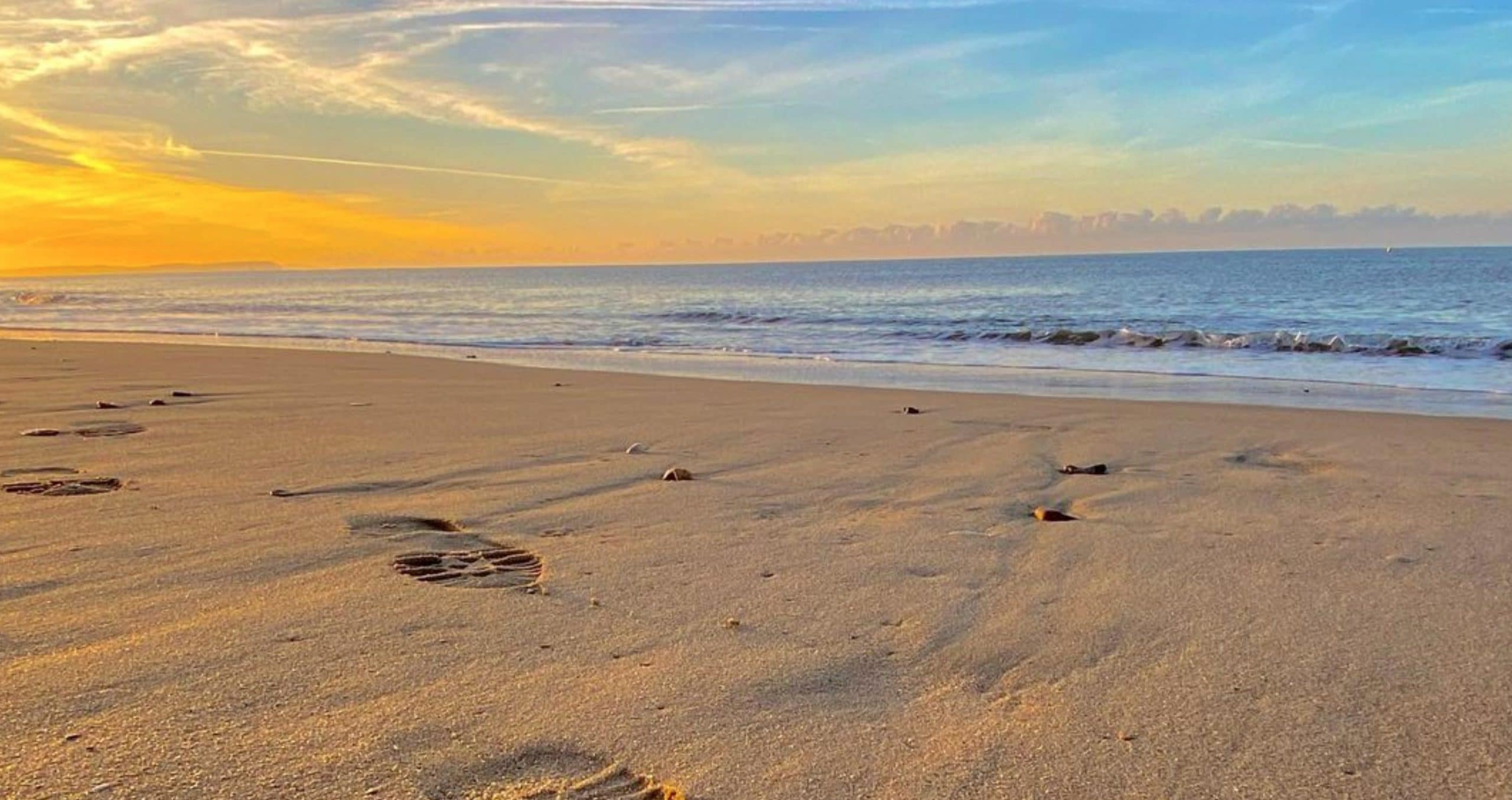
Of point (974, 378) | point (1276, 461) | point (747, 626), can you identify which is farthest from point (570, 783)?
point (974, 378)

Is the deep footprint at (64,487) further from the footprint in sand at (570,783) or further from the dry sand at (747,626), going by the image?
the footprint in sand at (570,783)

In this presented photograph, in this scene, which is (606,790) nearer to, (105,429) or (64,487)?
(64,487)

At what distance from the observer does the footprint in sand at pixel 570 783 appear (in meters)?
1.73

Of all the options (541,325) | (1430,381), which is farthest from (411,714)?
(541,325)

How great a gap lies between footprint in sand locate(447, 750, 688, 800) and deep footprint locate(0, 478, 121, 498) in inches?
116

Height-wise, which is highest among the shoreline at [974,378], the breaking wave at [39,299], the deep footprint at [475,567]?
the breaking wave at [39,299]

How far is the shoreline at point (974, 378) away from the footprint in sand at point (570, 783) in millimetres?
8303

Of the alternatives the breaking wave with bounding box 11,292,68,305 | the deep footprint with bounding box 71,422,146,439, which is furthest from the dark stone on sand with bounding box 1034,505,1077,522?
the breaking wave with bounding box 11,292,68,305

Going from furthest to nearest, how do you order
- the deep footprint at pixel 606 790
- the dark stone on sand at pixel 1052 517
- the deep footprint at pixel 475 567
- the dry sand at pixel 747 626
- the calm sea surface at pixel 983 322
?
the calm sea surface at pixel 983 322 → the dark stone on sand at pixel 1052 517 → the deep footprint at pixel 475 567 → the dry sand at pixel 747 626 → the deep footprint at pixel 606 790

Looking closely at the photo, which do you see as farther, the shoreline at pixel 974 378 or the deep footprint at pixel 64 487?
the shoreline at pixel 974 378

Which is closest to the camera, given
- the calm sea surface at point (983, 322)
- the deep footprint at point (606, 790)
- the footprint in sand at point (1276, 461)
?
the deep footprint at point (606, 790)

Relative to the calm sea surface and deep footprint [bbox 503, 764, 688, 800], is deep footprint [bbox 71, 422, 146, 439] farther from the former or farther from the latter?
the calm sea surface

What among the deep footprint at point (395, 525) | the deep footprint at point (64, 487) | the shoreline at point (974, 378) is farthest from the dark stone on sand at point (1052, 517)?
the shoreline at point (974, 378)

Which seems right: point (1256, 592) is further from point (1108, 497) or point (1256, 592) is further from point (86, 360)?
point (86, 360)
